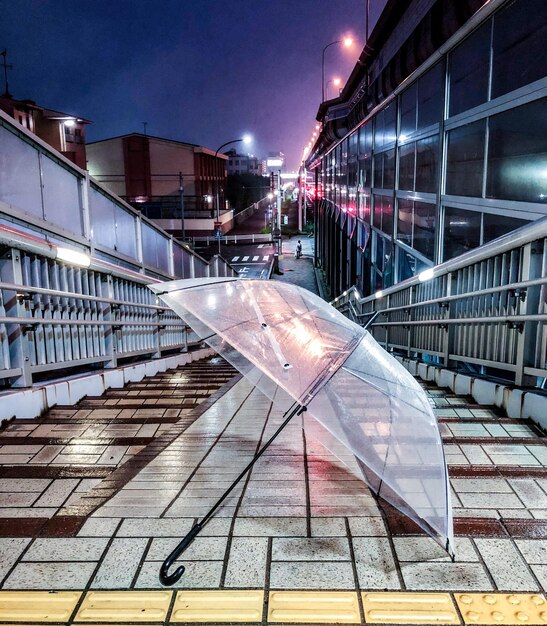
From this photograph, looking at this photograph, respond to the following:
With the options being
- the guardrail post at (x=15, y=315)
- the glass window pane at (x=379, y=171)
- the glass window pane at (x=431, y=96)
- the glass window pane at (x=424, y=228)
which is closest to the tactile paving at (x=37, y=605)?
the guardrail post at (x=15, y=315)

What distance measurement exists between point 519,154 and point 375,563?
5.06 metres

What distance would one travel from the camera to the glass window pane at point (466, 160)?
22.3 ft

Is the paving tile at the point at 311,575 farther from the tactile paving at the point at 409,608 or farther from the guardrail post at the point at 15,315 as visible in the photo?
the guardrail post at the point at 15,315

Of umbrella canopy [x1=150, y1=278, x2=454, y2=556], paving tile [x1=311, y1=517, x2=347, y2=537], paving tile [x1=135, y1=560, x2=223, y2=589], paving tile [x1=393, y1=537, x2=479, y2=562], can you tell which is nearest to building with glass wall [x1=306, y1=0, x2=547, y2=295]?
umbrella canopy [x1=150, y1=278, x2=454, y2=556]

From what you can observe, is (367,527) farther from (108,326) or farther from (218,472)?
(108,326)

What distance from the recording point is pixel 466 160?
7340mm

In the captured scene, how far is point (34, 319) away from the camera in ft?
15.7

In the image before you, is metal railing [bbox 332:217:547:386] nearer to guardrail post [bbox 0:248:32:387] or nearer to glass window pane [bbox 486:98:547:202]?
glass window pane [bbox 486:98:547:202]

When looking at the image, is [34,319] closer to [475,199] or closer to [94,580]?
[94,580]

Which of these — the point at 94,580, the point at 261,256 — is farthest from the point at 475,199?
the point at 261,256

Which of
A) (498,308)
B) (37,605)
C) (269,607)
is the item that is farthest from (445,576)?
(498,308)

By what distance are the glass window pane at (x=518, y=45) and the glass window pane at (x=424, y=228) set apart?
8.46 feet

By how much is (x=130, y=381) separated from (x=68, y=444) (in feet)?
9.38

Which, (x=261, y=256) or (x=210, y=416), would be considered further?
(x=261, y=256)
